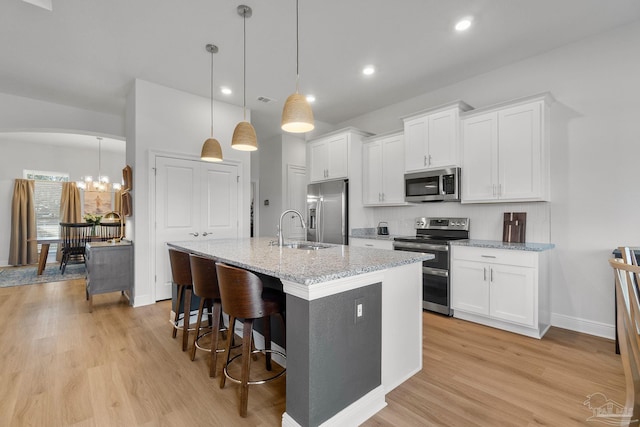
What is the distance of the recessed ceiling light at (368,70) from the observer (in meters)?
3.57

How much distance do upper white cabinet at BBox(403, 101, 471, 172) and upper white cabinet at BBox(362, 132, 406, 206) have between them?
277 millimetres

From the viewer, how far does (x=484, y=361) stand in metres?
2.38

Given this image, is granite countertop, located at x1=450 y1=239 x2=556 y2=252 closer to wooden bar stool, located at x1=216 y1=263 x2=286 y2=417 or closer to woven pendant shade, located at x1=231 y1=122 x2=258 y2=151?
wooden bar stool, located at x1=216 y1=263 x2=286 y2=417

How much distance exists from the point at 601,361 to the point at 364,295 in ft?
7.14

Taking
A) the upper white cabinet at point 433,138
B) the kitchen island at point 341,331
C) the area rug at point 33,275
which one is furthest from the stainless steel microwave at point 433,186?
the area rug at point 33,275

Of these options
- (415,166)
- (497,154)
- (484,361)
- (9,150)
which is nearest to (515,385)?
(484,361)

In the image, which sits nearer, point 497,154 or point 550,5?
point 550,5

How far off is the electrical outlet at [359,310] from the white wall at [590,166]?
2.61m

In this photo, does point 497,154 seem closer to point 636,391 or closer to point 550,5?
point 550,5

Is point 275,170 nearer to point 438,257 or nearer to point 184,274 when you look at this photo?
point 438,257

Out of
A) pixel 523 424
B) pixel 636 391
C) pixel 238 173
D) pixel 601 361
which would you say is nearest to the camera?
pixel 636 391

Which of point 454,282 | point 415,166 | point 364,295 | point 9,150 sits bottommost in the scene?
point 454,282

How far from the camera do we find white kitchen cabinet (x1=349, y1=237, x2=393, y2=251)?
12.9 ft

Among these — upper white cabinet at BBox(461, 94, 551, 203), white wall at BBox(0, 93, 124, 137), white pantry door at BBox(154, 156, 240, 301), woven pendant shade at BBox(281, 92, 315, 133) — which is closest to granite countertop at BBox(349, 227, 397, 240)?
upper white cabinet at BBox(461, 94, 551, 203)
